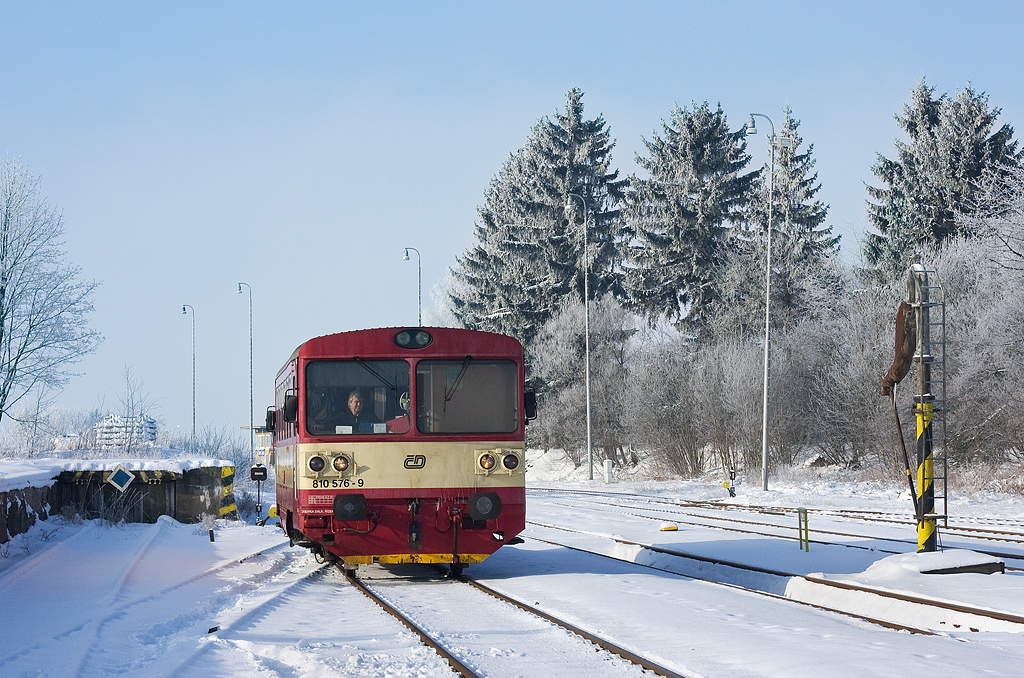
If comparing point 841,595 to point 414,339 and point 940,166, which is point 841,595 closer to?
point 414,339

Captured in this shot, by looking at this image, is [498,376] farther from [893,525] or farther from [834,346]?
[834,346]

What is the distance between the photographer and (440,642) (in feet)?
29.1

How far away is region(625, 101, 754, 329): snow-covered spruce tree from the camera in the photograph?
55.5 meters

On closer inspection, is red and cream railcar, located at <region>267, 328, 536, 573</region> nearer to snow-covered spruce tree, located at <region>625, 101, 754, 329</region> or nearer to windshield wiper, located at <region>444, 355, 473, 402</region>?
windshield wiper, located at <region>444, 355, 473, 402</region>

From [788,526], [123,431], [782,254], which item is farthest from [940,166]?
[123,431]

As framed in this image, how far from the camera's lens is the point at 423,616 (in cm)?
1045

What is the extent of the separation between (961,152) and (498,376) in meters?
36.2

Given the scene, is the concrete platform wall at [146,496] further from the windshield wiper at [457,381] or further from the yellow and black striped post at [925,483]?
the yellow and black striped post at [925,483]

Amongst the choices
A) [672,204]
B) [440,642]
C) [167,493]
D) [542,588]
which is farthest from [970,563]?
[672,204]

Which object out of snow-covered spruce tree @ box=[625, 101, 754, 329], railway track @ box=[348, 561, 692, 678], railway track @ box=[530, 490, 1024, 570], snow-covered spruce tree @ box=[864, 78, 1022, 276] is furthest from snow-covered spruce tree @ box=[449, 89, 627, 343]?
railway track @ box=[348, 561, 692, 678]

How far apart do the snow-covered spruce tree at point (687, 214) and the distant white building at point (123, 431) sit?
Answer: 95.2ft

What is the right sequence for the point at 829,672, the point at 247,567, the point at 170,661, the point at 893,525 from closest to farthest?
the point at 829,672 < the point at 170,661 < the point at 247,567 < the point at 893,525

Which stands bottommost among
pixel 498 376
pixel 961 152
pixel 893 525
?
pixel 893 525

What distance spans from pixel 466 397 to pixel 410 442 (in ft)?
2.90
